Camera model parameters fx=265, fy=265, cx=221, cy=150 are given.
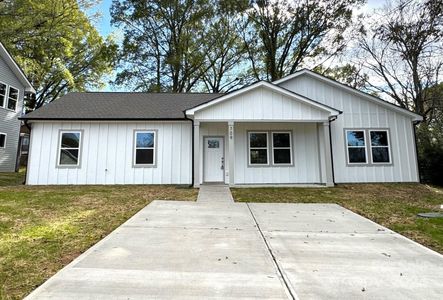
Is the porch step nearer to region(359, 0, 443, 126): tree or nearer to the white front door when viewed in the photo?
the white front door

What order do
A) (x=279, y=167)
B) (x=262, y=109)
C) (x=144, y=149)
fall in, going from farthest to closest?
(x=279, y=167) < (x=144, y=149) < (x=262, y=109)

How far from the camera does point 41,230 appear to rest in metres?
4.95

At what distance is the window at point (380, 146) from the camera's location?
1234cm

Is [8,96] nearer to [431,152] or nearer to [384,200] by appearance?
[384,200]

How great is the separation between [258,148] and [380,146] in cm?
572

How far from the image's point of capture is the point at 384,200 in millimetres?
8641

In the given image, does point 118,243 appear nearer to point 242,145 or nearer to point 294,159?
point 242,145

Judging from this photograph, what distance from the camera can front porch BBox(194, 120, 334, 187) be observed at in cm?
1223

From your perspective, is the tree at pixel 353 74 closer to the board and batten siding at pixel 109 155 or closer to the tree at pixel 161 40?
the tree at pixel 161 40

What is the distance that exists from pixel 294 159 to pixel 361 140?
3.31m

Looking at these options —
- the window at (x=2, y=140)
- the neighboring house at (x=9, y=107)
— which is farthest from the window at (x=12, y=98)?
the window at (x=2, y=140)

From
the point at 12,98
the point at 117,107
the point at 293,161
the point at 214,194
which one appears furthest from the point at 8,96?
the point at 293,161

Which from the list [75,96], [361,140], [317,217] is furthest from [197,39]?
[317,217]

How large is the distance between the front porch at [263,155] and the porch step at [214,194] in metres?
1.52
